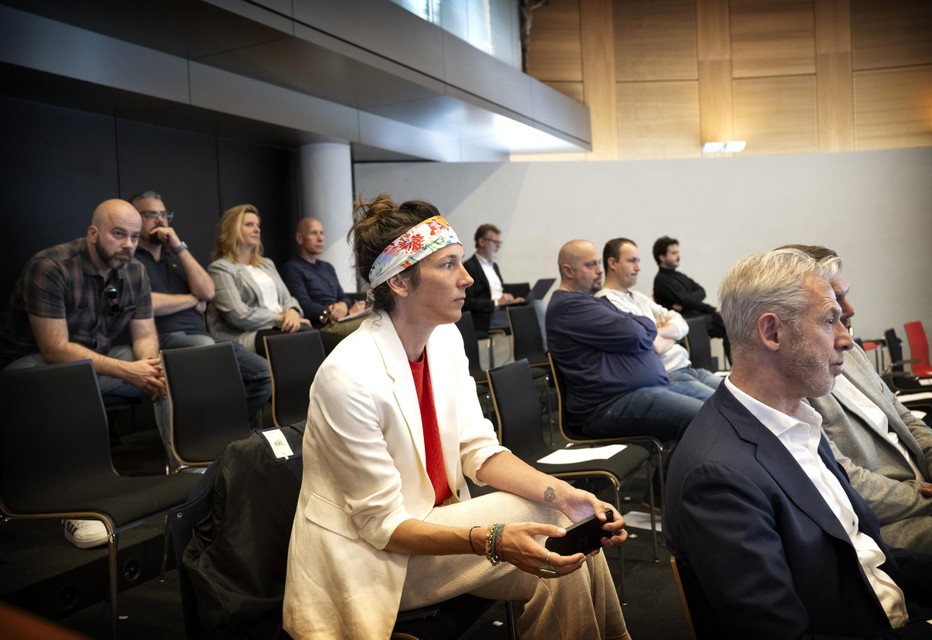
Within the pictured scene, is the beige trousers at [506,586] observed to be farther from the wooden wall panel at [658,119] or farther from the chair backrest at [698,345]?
the wooden wall panel at [658,119]

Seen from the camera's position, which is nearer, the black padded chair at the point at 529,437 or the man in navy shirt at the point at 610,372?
the black padded chair at the point at 529,437

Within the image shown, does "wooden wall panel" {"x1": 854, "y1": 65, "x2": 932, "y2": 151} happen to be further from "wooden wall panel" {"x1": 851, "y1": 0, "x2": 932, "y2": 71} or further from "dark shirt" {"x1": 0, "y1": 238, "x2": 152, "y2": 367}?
"dark shirt" {"x1": 0, "y1": 238, "x2": 152, "y2": 367}

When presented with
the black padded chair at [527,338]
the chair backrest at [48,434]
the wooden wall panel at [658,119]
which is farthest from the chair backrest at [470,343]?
the wooden wall panel at [658,119]

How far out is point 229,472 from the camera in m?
1.78

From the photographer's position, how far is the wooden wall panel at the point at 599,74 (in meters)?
9.94

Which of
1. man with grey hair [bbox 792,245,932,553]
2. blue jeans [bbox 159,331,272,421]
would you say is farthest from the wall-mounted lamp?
man with grey hair [bbox 792,245,932,553]

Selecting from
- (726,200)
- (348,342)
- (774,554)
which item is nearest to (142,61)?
(348,342)

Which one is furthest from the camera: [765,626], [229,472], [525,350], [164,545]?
[525,350]

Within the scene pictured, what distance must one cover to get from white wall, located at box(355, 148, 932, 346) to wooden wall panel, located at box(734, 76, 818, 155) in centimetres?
52

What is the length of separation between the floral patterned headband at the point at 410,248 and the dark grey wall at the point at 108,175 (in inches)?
149

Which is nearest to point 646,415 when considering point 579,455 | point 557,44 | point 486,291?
point 579,455

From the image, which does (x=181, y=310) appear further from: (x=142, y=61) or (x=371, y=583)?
(x=371, y=583)

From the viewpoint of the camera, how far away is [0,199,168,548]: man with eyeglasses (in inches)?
130

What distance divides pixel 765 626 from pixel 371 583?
80 cm
